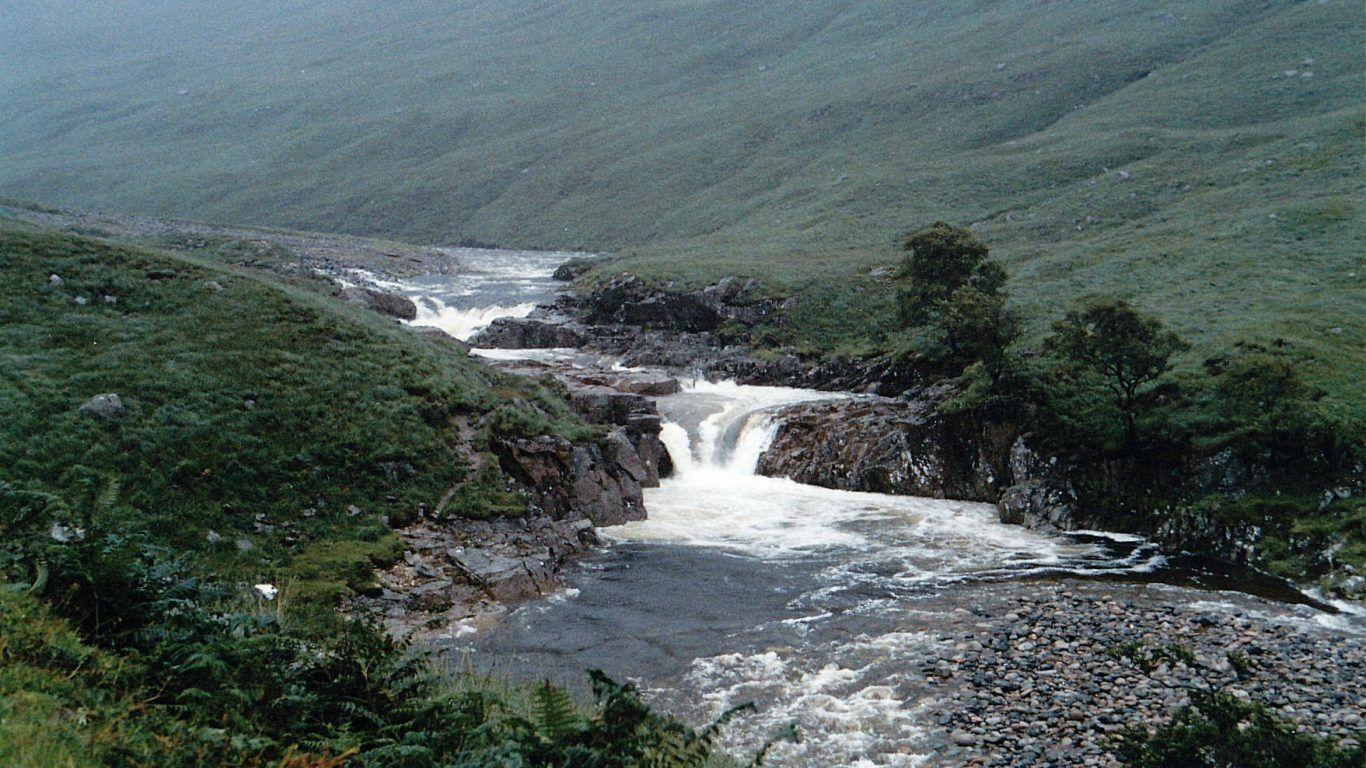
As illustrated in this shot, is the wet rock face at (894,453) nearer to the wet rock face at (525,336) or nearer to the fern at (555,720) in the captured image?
the wet rock face at (525,336)

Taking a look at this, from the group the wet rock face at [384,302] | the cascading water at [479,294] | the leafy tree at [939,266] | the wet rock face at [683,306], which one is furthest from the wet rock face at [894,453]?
the wet rock face at [384,302]

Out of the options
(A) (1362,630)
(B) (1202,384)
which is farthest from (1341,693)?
(B) (1202,384)

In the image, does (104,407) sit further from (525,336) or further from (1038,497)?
(525,336)

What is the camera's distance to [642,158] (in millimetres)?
121562

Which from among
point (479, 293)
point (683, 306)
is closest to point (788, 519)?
point (683, 306)

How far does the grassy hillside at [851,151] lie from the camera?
1828 inches

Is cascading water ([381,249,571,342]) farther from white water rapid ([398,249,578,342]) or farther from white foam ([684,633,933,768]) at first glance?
white foam ([684,633,933,768])

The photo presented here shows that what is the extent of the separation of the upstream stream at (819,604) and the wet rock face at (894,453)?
91 cm

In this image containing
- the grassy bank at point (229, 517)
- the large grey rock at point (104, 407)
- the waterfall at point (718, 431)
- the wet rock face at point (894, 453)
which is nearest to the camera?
the grassy bank at point (229, 517)

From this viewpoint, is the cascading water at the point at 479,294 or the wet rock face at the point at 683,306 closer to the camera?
the wet rock face at the point at 683,306

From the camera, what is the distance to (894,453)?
2989cm

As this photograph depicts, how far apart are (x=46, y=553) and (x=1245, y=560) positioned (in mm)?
23835

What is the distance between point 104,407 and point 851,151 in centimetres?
9075

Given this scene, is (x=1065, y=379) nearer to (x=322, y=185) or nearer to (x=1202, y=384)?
(x=1202, y=384)
